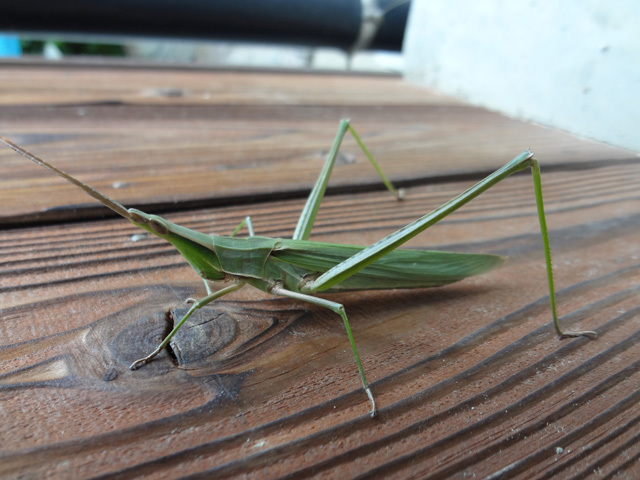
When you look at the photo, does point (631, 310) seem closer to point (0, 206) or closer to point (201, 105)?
point (0, 206)

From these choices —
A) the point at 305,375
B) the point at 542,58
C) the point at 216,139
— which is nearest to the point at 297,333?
the point at 305,375

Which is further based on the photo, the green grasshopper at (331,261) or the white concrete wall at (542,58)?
the white concrete wall at (542,58)

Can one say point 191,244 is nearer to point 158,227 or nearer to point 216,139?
point 158,227

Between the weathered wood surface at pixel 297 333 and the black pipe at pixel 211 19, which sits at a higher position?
the black pipe at pixel 211 19

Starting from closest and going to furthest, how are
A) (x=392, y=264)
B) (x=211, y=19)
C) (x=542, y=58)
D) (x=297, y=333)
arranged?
(x=297, y=333), (x=392, y=264), (x=542, y=58), (x=211, y=19)

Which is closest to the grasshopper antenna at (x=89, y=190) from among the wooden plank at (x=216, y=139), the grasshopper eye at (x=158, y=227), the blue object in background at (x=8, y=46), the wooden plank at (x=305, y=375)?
the grasshopper eye at (x=158, y=227)

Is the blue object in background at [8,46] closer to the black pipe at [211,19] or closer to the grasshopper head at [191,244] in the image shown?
the black pipe at [211,19]

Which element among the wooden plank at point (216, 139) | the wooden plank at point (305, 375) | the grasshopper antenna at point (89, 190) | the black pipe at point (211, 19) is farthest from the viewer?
the black pipe at point (211, 19)
